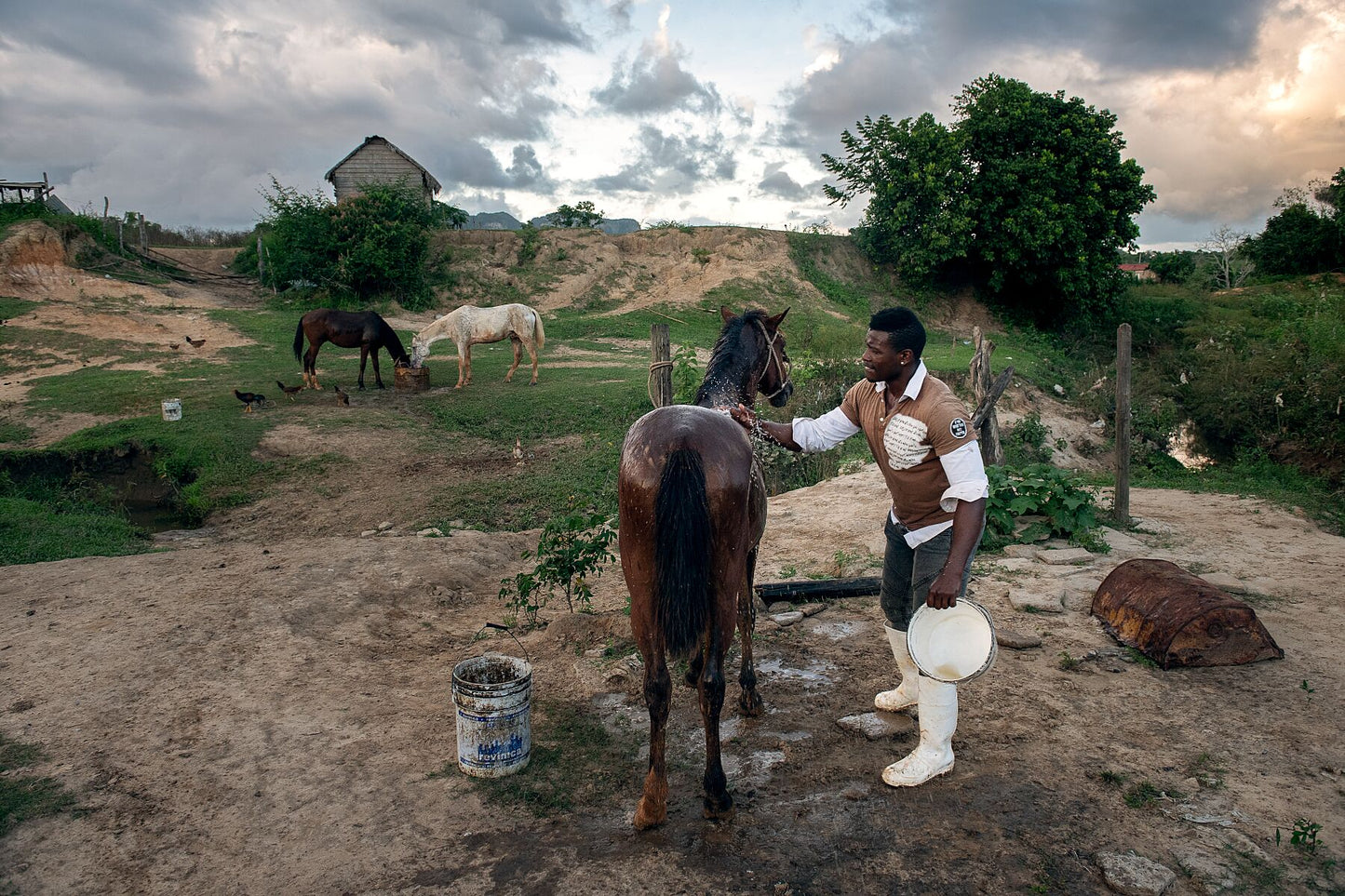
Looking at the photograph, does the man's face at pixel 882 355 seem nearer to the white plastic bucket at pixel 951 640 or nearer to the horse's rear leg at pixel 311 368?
the white plastic bucket at pixel 951 640

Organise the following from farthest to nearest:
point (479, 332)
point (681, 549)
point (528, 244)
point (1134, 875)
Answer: point (528, 244) → point (479, 332) → point (681, 549) → point (1134, 875)

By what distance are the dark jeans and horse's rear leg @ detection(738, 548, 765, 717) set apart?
76 centimetres

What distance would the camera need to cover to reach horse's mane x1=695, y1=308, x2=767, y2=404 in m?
4.27

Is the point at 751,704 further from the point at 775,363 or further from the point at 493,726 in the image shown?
the point at 775,363

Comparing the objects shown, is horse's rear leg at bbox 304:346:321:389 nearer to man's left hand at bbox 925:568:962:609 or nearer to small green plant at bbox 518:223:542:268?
man's left hand at bbox 925:568:962:609

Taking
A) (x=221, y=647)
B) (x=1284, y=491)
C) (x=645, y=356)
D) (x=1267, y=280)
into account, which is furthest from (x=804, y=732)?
(x=1267, y=280)

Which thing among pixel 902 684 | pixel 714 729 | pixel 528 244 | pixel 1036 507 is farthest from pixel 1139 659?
pixel 528 244

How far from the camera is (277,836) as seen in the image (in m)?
3.18

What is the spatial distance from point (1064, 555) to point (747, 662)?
12.7 feet

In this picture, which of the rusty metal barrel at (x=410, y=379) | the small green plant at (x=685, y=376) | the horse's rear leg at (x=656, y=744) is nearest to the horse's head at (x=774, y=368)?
the horse's rear leg at (x=656, y=744)

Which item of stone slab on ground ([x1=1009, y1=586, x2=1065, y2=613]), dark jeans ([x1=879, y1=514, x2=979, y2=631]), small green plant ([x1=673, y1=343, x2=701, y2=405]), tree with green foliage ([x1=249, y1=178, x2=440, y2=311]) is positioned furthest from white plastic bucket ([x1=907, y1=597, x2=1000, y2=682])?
tree with green foliage ([x1=249, y1=178, x2=440, y2=311])

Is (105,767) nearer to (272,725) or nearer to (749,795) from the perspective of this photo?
(272,725)

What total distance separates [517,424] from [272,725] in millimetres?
8439

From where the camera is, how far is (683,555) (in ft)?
10.1
